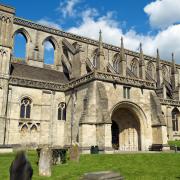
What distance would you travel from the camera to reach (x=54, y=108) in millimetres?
29609

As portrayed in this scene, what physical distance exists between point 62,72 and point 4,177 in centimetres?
2551

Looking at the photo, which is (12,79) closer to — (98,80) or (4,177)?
(98,80)

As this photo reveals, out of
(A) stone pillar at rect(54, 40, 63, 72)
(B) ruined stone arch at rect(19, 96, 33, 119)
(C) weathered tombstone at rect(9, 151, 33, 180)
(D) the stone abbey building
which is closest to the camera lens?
(C) weathered tombstone at rect(9, 151, 33, 180)

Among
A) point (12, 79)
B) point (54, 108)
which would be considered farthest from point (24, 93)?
point (54, 108)

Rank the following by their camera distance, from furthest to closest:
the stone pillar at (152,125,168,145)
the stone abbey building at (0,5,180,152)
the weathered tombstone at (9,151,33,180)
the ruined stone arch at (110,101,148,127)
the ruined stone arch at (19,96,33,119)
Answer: the ruined stone arch at (19,96,33,119)
the ruined stone arch at (110,101,148,127)
the stone pillar at (152,125,168,145)
the stone abbey building at (0,5,180,152)
the weathered tombstone at (9,151,33,180)

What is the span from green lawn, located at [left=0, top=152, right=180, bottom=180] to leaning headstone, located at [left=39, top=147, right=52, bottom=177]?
13.9 inches

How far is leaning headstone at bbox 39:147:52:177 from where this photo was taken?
13.3 m

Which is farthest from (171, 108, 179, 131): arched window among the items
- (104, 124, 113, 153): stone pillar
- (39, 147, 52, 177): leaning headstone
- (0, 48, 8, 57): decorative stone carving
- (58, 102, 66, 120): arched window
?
(39, 147, 52, 177): leaning headstone

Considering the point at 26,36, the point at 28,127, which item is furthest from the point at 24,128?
the point at 26,36

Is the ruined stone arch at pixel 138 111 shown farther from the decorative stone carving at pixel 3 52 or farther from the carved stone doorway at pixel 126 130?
the decorative stone carving at pixel 3 52

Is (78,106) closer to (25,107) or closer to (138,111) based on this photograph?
(25,107)

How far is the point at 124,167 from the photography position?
1516 centimetres

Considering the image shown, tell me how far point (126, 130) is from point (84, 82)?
295 inches

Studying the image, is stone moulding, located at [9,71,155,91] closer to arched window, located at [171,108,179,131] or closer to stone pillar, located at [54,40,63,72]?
stone pillar, located at [54,40,63,72]
